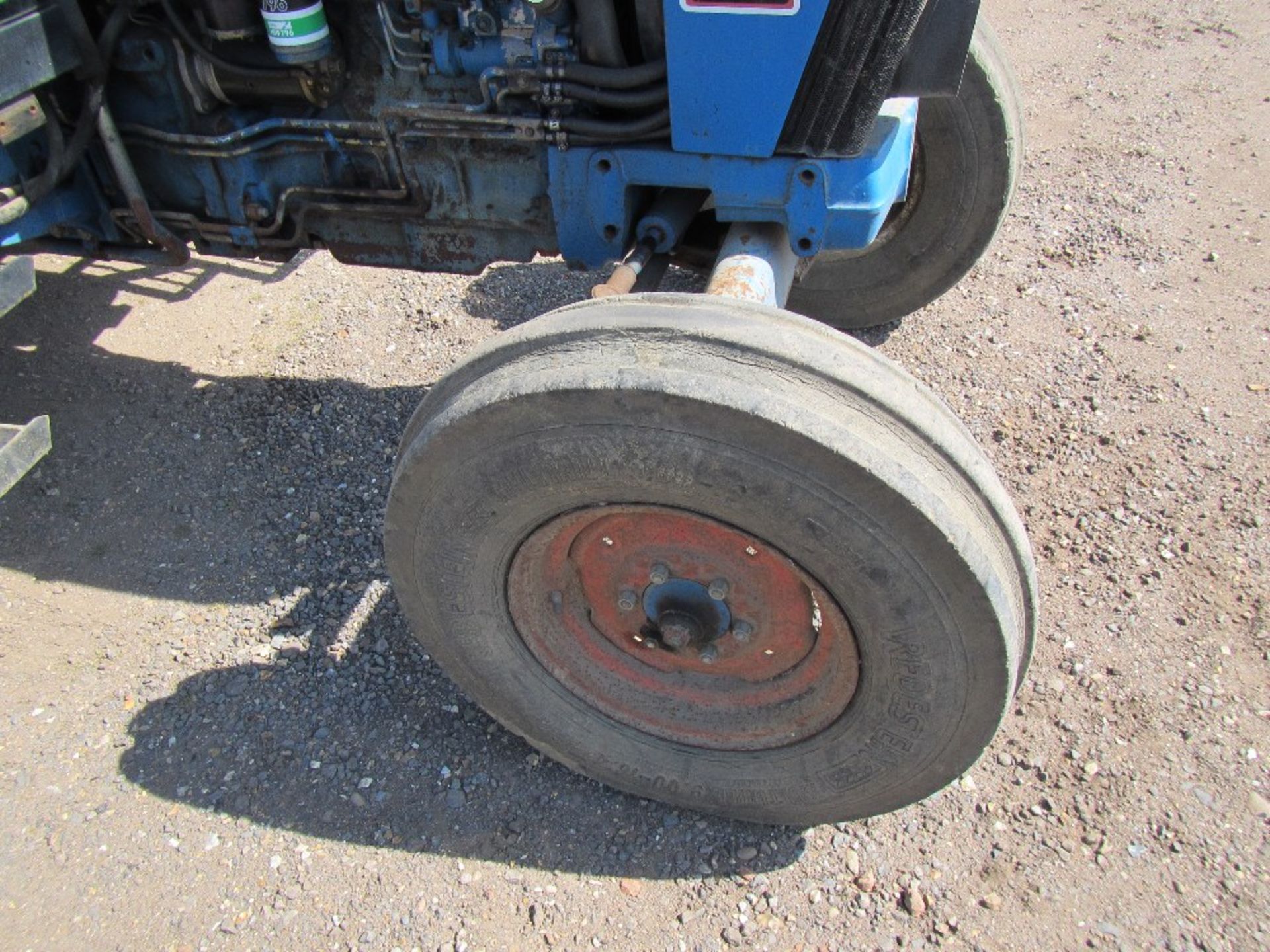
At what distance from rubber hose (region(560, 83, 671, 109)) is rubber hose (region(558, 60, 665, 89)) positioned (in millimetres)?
13

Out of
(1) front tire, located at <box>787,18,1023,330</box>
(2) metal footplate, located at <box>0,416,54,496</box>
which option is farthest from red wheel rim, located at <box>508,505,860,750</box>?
(1) front tire, located at <box>787,18,1023,330</box>

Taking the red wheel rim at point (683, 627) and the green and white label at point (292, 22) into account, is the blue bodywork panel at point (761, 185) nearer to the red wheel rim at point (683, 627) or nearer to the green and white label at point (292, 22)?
the green and white label at point (292, 22)

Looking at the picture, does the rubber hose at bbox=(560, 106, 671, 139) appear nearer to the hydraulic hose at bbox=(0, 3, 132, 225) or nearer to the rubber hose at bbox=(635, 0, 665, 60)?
the rubber hose at bbox=(635, 0, 665, 60)

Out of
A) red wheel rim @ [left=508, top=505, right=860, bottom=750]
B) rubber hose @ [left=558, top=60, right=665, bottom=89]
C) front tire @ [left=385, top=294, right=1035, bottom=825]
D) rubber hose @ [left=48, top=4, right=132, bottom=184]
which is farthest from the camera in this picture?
rubber hose @ [left=48, top=4, right=132, bottom=184]

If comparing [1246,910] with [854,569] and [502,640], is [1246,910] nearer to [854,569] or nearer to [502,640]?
[854,569]

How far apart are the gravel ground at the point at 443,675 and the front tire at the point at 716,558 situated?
26cm

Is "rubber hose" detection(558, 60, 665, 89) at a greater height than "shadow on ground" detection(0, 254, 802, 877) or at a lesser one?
greater

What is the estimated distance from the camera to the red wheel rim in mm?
2213

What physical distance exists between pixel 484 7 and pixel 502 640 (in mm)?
1650

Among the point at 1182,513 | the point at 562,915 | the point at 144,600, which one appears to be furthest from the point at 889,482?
the point at 144,600

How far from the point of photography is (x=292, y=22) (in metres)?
2.68

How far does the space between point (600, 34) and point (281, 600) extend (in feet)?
6.30

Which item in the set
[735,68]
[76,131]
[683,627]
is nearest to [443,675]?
[683,627]

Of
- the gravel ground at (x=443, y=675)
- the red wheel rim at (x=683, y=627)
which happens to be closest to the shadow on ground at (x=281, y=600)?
the gravel ground at (x=443, y=675)
